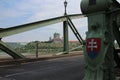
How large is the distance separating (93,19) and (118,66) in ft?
9.00

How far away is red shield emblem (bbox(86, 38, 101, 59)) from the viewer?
5.55 metres

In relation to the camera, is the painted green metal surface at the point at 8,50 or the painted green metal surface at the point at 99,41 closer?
the painted green metal surface at the point at 99,41

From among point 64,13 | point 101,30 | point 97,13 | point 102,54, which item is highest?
point 64,13

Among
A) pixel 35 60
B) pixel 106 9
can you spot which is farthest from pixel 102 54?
pixel 35 60

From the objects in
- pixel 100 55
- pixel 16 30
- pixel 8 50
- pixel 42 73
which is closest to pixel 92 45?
pixel 100 55

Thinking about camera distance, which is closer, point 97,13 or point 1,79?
point 97,13

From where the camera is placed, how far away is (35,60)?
60.1 feet

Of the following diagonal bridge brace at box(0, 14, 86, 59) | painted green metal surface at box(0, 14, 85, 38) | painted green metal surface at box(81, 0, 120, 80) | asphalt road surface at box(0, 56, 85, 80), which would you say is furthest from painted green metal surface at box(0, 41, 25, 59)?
painted green metal surface at box(81, 0, 120, 80)

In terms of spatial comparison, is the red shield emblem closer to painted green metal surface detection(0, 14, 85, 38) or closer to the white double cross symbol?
the white double cross symbol

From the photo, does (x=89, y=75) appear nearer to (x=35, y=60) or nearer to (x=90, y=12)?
(x=90, y=12)

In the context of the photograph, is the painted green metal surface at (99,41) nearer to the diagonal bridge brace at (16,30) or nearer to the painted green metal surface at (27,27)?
the diagonal bridge brace at (16,30)

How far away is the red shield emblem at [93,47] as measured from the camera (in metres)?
5.55

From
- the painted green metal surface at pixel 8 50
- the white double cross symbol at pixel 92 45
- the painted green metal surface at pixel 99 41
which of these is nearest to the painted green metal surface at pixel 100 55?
the painted green metal surface at pixel 99 41

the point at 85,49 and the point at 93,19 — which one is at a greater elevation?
the point at 93,19
